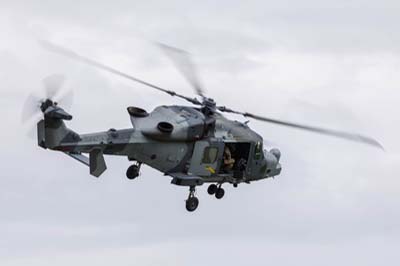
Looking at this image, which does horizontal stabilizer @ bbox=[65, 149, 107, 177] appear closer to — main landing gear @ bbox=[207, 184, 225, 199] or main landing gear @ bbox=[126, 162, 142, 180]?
main landing gear @ bbox=[126, 162, 142, 180]

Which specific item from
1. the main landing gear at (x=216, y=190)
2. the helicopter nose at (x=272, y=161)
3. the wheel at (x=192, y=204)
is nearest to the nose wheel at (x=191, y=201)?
the wheel at (x=192, y=204)

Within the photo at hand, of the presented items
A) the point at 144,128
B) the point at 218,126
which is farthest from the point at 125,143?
the point at 218,126

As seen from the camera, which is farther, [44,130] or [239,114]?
[239,114]

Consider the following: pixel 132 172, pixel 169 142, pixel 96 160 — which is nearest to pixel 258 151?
pixel 169 142

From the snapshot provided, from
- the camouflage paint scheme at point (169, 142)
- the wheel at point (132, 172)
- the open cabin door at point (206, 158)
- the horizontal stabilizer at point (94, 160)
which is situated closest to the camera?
the camouflage paint scheme at point (169, 142)

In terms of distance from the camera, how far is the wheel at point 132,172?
76.9 meters

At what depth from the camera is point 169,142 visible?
77125 millimetres

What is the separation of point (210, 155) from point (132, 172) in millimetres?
4587

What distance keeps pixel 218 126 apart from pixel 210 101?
5.09 feet

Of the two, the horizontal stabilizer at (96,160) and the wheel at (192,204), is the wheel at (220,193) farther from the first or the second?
the horizontal stabilizer at (96,160)

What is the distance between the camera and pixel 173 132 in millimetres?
77062

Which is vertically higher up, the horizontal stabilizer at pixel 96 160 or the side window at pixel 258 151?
the side window at pixel 258 151

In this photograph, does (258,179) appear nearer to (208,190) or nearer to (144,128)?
(208,190)

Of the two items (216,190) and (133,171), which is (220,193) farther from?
(133,171)
